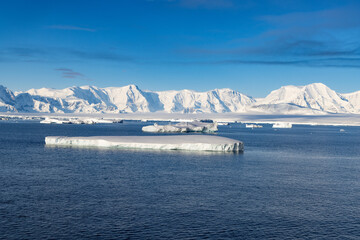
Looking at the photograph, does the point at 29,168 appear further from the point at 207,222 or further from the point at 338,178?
the point at 338,178

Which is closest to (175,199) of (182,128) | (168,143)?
(168,143)

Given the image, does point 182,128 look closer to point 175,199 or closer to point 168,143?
point 168,143

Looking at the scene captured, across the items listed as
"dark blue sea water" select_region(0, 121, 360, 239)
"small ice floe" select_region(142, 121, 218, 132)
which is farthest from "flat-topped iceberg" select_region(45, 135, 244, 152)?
"small ice floe" select_region(142, 121, 218, 132)

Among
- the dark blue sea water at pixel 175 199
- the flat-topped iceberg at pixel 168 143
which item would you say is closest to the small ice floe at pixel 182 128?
the flat-topped iceberg at pixel 168 143

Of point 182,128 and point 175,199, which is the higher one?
point 182,128

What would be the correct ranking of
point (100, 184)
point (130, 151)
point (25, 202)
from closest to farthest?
point (25, 202), point (100, 184), point (130, 151)

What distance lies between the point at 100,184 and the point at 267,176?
56.8 ft

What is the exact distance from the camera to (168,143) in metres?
64.7

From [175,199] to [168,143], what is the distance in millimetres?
34170

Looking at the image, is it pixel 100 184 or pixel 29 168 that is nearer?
pixel 100 184

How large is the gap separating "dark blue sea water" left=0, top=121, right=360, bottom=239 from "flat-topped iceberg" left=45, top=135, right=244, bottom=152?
1147 centimetres

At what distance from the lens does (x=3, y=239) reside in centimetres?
2133

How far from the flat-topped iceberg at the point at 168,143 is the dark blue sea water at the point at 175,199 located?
11.5 m

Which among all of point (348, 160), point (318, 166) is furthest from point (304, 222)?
point (348, 160)
